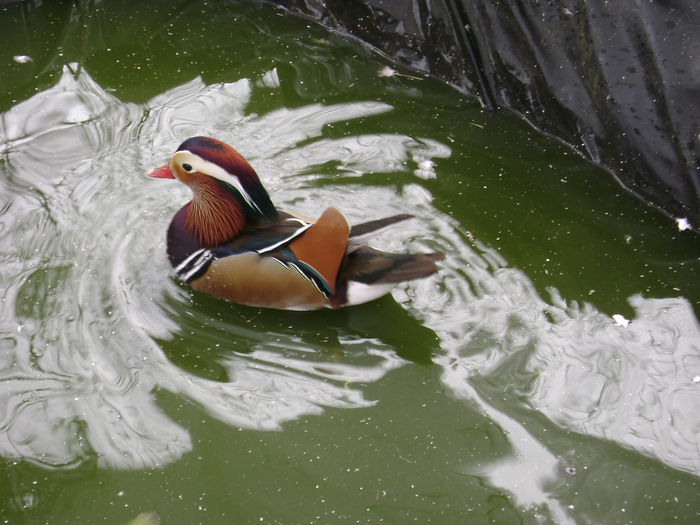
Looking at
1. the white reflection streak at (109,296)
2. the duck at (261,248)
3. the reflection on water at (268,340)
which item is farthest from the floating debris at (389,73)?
the duck at (261,248)

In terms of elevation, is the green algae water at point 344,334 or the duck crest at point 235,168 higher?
the duck crest at point 235,168

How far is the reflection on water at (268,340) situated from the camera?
2656 millimetres

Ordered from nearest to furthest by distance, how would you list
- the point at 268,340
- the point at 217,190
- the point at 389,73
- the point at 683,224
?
the point at 268,340, the point at 217,190, the point at 683,224, the point at 389,73

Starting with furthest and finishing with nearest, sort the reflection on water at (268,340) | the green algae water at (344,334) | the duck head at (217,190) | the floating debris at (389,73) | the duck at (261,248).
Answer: the floating debris at (389,73), the duck head at (217,190), the duck at (261,248), the reflection on water at (268,340), the green algae water at (344,334)

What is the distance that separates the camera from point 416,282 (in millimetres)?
3137

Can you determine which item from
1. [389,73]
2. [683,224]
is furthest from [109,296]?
[683,224]

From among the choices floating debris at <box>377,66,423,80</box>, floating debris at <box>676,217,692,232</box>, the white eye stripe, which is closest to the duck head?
the white eye stripe

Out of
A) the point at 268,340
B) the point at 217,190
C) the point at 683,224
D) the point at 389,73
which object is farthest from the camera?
the point at 389,73

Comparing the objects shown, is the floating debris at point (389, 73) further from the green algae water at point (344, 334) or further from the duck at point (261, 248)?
the duck at point (261, 248)

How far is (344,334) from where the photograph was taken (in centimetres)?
299

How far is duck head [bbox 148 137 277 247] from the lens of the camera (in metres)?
2.95

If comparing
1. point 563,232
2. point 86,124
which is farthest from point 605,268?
point 86,124

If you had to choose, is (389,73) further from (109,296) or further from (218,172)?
(109,296)

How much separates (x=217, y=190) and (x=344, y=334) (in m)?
0.73
